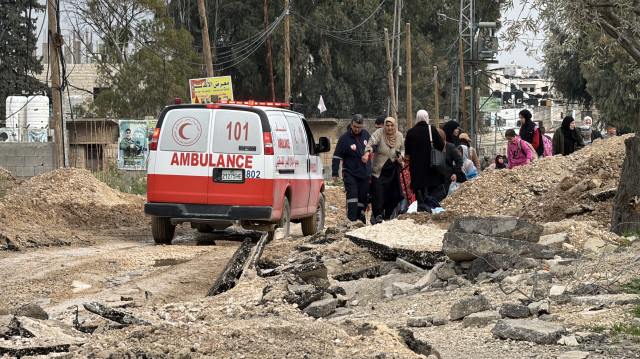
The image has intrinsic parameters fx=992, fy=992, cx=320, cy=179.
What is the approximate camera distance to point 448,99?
7338 cm

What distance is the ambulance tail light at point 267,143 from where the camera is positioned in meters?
13.1

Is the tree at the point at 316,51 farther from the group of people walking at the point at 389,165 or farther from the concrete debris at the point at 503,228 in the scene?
the concrete debris at the point at 503,228

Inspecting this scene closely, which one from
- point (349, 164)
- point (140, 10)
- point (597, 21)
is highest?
point (140, 10)

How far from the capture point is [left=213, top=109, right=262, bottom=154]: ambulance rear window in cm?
1318

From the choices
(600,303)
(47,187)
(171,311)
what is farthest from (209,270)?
(47,187)

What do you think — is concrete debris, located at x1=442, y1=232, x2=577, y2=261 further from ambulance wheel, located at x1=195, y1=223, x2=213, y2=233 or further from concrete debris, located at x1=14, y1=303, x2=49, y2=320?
ambulance wheel, located at x1=195, y1=223, x2=213, y2=233

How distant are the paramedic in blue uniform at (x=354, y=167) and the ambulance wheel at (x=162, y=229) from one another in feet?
9.34

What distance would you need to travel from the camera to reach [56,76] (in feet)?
84.0

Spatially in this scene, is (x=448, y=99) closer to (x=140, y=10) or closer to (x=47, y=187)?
(x=140, y=10)

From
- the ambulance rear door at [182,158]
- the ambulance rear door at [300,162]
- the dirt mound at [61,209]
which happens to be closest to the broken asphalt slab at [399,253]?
the ambulance rear door at [182,158]

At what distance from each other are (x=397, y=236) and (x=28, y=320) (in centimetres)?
552

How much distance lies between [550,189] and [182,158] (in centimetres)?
656

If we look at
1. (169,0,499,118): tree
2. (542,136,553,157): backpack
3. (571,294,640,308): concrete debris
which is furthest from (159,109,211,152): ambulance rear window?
(169,0,499,118): tree

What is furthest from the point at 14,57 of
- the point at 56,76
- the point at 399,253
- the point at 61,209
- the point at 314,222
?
the point at 399,253
